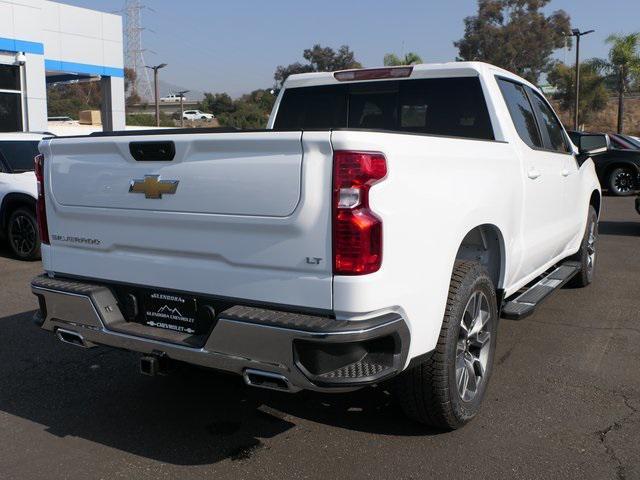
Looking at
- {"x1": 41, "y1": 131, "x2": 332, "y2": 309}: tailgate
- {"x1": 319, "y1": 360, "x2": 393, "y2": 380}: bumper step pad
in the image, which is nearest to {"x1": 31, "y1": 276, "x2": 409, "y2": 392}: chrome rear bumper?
{"x1": 319, "y1": 360, "x2": 393, "y2": 380}: bumper step pad

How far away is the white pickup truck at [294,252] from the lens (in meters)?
2.89

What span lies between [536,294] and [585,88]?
156 ft

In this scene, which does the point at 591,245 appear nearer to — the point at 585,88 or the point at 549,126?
the point at 549,126

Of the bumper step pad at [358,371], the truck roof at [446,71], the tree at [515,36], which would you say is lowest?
the bumper step pad at [358,371]

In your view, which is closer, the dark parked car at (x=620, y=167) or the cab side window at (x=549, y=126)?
the cab side window at (x=549, y=126)

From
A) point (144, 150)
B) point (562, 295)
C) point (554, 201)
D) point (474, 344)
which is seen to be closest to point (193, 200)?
point (144, 150)

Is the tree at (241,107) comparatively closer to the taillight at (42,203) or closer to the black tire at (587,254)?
the black tire at (587,254)

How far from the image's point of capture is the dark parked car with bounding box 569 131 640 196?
657 inches

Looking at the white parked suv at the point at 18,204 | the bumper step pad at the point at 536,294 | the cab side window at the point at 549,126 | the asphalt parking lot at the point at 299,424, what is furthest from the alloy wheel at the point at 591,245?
the white parked suv at the point at 18,204

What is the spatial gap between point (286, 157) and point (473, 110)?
2196 millimetres

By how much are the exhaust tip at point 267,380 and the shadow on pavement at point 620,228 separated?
9568mm

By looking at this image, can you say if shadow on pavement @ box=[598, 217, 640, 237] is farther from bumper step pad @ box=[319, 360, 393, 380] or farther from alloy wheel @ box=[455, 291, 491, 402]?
bumper step pad @ box=[319, 360, 393, 380]

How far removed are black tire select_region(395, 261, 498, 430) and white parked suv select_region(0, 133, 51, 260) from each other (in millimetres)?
6548

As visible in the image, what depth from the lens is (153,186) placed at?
131 inches
